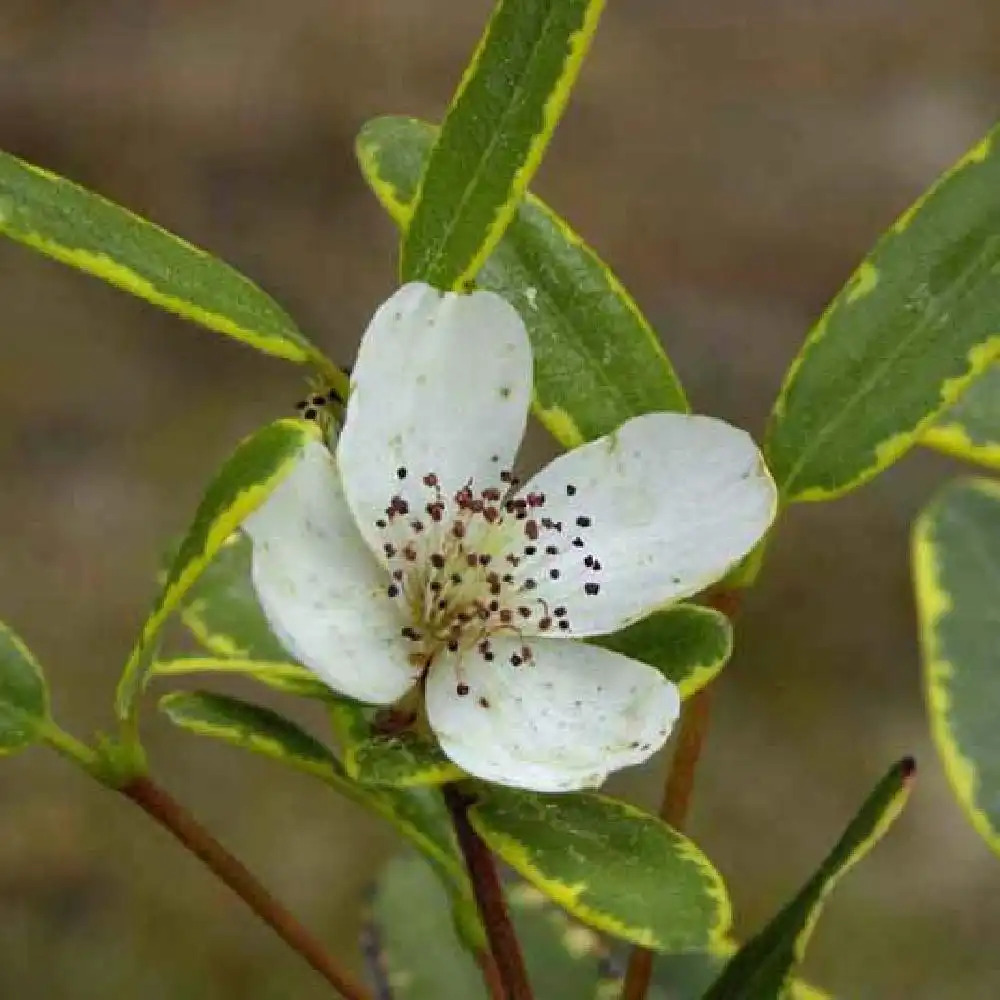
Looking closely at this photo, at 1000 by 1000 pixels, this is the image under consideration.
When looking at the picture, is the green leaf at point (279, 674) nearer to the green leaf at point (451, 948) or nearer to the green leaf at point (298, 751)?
the green leaf at point (298, 751)

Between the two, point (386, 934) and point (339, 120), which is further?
point (339, 120)

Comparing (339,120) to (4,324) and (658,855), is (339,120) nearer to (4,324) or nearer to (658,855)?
(4,324)

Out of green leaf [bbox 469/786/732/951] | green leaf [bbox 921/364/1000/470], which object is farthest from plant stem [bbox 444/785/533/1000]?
green leaf [bbox 921/364/1000/470]

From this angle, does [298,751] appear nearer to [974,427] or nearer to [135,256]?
[135,256]

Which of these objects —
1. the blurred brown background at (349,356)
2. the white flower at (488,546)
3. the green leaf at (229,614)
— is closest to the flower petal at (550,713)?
the white flower at (488,546)

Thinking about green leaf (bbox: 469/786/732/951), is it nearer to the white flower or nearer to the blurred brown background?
the white flower

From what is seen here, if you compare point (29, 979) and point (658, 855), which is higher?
point (658, 855)

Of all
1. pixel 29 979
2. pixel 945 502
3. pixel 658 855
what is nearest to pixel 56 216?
pixel 658 855
